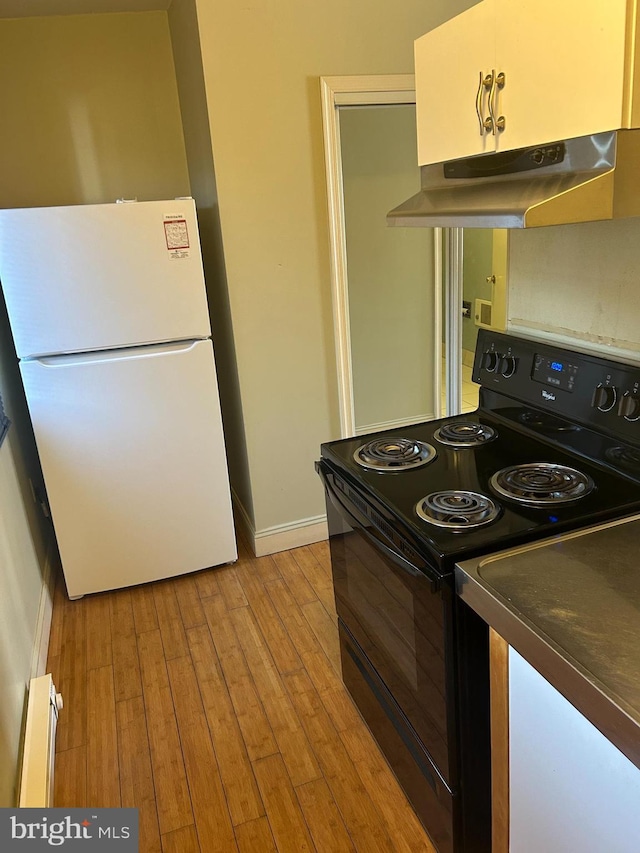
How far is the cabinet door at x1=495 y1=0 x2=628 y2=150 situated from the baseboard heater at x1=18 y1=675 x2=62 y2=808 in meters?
1.93

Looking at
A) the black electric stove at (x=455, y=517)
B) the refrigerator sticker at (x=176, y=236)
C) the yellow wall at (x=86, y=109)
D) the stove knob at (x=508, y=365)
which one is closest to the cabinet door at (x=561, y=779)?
the black electric stove at (x=455, y=517)

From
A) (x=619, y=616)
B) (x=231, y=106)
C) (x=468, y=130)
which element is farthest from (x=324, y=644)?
(x=231, y=106)

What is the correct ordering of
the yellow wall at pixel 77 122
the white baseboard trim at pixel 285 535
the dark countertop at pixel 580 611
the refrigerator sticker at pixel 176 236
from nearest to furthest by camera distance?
the dark countertop at pixel 580 611 < the refrigerator sticker at pixel 176 236 < the yellow wall at pixel 77 122 < the white baseboard trim at pixel 285 535

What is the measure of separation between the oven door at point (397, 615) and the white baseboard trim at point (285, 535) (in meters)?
1.13

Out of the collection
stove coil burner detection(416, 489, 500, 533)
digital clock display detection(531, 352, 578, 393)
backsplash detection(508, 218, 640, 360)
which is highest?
backsplash detection(508, 218, 640, 360)

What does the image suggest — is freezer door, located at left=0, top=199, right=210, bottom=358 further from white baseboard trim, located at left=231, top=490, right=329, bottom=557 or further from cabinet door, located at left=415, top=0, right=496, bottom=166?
cabinet door, located at left=415, top=0, right=496, bottom=166

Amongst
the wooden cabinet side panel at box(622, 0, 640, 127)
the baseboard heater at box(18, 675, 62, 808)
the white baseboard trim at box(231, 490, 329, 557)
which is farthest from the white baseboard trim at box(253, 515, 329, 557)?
the wooden cabinet side panel at box(622, 0, 640, 127)

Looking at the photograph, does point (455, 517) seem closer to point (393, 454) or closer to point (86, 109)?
point (393, 454)

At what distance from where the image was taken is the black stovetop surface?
127 cm

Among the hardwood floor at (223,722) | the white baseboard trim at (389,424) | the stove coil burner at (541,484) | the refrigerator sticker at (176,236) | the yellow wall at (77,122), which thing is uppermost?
the yellow wall at (77,122)

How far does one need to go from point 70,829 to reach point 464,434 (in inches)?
55.1

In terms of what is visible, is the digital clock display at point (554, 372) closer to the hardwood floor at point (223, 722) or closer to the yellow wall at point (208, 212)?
the hardwood floor at point (223, 722)

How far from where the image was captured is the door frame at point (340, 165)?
2619 millimetres

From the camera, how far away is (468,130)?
1480 millimetres
